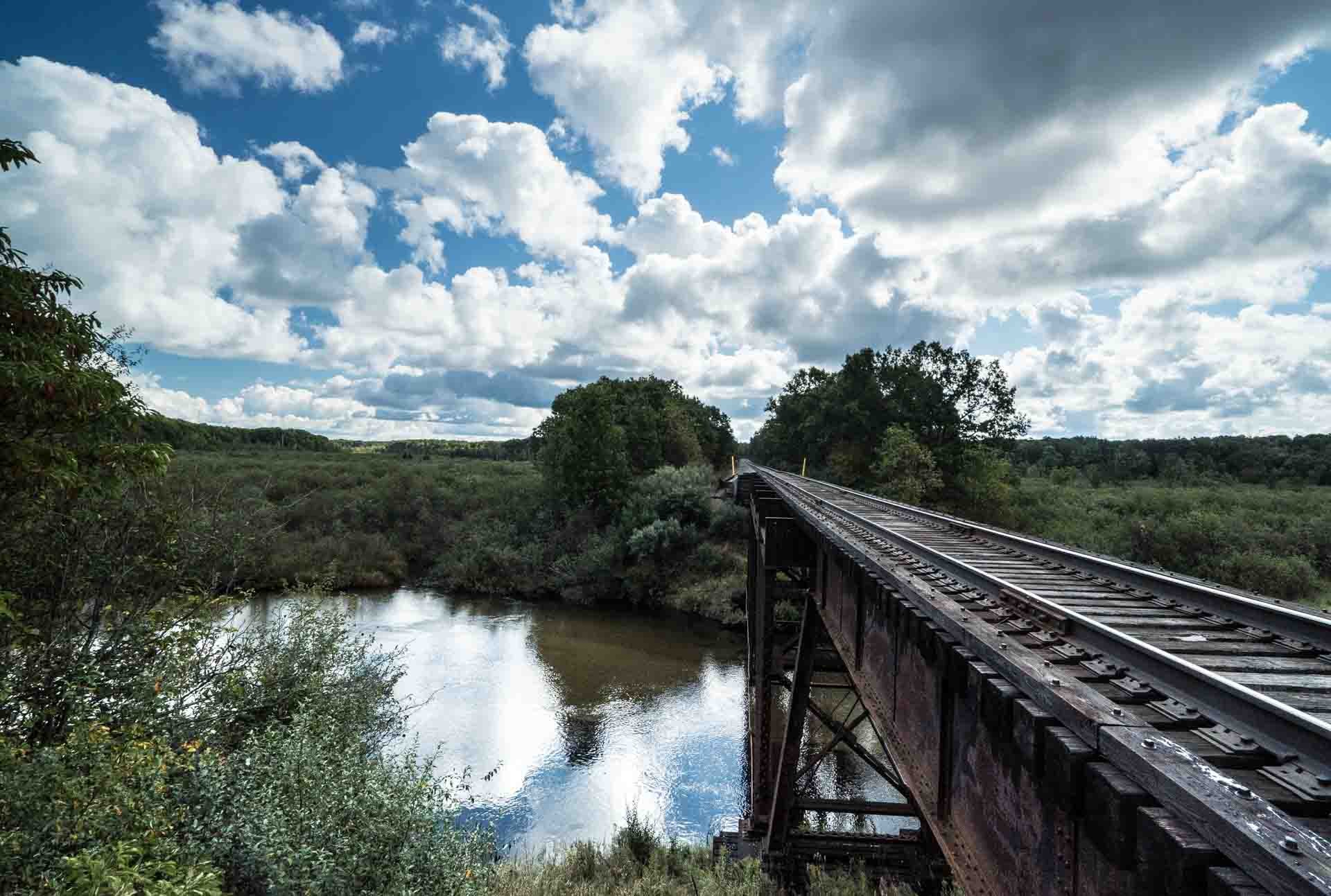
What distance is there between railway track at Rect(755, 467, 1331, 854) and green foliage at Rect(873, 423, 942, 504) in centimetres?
2328

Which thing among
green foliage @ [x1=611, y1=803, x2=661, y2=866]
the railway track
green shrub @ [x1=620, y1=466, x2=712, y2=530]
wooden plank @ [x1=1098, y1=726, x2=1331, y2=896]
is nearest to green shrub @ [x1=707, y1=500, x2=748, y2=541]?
green shrub @ [x1=620, y1=466, x2=712, y2=530]

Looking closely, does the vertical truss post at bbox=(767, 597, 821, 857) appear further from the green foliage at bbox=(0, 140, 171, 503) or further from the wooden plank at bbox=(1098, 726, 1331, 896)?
the green foliage at bbox=(0, 140, 171, 503)

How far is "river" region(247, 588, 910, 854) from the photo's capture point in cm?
1177

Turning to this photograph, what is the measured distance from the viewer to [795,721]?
25.3 ft

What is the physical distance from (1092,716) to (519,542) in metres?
33.8

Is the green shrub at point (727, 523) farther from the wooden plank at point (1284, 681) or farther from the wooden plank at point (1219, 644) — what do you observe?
the wooden plank at point (1284, 681)

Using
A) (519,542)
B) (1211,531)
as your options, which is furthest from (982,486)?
(519,542)

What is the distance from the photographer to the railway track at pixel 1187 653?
1.84 meters

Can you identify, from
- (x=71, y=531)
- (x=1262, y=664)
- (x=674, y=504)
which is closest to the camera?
(x=1262, y=664)

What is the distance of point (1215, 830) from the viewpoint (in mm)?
1518

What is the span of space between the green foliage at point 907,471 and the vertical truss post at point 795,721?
Result: 831 inches

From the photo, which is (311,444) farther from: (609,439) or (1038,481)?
(1038,481)

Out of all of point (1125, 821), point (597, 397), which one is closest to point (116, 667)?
point (1125, 821)

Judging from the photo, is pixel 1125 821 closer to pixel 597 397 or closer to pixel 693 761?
pixel 693 761
